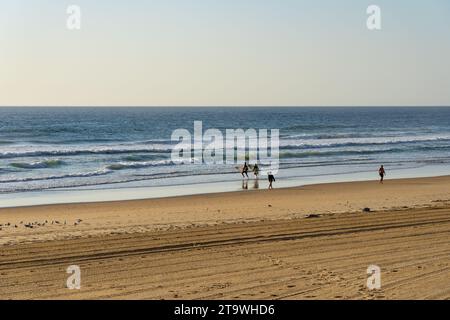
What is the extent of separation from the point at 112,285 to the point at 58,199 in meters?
14.6

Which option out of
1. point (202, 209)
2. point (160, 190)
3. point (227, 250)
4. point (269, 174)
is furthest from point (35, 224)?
point (269, 174)

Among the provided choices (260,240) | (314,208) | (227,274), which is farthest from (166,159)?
(227,274)

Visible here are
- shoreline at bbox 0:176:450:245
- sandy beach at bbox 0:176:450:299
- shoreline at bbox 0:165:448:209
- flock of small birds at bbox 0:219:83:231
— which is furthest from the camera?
shoreline at bbox 0:165:448:209

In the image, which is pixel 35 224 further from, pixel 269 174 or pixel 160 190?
pixel 269 174

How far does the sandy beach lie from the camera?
10773 mm

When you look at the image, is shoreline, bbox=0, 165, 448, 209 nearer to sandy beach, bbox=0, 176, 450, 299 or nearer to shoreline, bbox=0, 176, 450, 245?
shoreline, bbox=0, 176, 450, 245

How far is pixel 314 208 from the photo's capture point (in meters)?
21.5

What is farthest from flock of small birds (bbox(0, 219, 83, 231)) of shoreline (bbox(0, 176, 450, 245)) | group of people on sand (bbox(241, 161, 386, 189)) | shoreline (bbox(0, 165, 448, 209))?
group of people on sand (bbox(241, 161, 386, 189))

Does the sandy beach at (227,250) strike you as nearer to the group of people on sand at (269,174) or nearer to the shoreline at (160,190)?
the shoreline at (160,190)

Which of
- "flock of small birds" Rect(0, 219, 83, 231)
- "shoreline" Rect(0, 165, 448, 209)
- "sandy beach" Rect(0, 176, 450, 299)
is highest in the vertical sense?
"sandy beach" Rect(0, 176, 450, 299)

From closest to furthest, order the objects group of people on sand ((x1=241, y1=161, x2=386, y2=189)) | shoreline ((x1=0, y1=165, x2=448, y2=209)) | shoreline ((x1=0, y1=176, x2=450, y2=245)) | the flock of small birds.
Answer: shoreline ((x1=0, y1=176, x2=450, y2=245)) < the flock of small birds < shoreline ((x1=0, y1=165, x2=448, y2=209)) < group of people on sand ((x1=241, y1=161, x2=386, y2=189))

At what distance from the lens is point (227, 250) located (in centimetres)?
1381

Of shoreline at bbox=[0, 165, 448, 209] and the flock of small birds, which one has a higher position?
the flock of small birds
